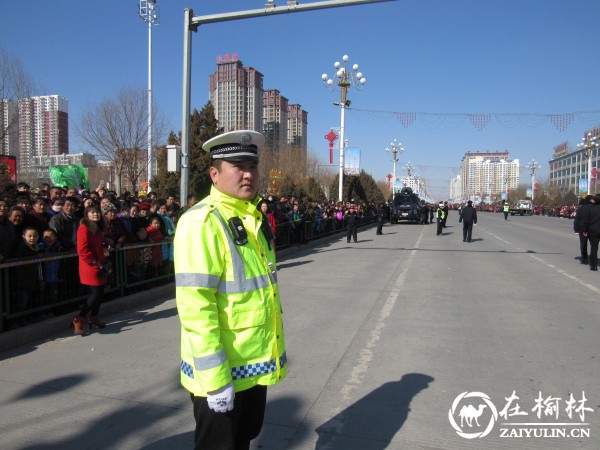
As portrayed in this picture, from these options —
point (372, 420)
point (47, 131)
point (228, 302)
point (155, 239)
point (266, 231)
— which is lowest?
point (372, 420)

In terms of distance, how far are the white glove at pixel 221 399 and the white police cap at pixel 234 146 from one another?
1063 millimetres

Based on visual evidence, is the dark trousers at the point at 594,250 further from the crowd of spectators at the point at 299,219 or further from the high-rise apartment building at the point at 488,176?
the high-rise apartment building at the point at 488,176

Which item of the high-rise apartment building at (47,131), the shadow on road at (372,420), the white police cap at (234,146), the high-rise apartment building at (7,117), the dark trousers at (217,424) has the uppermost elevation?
the high-rise apartment building at (47,131)

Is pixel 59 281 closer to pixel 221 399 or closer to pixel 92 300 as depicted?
pixel 92 300

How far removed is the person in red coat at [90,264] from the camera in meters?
5.40

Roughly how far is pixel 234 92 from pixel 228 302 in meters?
51.6

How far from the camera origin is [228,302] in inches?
78.4

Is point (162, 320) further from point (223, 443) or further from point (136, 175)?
point (136, 175)

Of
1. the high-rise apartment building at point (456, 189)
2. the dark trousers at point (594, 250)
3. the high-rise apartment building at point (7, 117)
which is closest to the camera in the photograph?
the dark trousers at point (594, 250)

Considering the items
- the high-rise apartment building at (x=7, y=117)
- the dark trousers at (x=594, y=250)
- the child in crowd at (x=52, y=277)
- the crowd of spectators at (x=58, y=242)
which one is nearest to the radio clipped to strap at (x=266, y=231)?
the crowd of spectators at (x=58, y=242)

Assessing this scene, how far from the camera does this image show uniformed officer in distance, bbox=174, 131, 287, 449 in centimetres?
189

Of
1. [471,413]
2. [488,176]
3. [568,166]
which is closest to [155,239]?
[471,413]

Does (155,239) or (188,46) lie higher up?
(188,46)

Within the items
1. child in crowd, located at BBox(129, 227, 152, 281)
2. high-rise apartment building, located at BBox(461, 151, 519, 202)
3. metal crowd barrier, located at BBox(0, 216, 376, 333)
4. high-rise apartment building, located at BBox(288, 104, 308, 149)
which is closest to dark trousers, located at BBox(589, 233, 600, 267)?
metal crowd barrier, located at BBox(0, 216, 376, 333)
